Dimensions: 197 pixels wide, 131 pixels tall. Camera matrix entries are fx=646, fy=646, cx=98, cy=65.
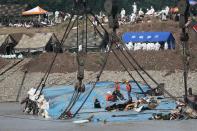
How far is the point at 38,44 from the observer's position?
2445 inches

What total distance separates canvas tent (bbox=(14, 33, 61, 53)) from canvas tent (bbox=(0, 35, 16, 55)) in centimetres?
132

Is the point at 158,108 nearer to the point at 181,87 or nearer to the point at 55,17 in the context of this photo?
the point at 181,87

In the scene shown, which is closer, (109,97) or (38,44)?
(109,97)

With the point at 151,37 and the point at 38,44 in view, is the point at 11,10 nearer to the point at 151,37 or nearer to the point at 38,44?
the point at 38,44

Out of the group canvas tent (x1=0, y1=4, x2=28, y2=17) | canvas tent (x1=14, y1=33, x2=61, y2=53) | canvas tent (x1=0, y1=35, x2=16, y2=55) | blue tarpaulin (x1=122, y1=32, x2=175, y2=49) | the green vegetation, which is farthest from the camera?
the green vegetation

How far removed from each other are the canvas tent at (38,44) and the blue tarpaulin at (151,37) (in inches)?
291

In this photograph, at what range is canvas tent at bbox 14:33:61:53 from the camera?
61.7 m

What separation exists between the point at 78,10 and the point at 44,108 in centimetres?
755

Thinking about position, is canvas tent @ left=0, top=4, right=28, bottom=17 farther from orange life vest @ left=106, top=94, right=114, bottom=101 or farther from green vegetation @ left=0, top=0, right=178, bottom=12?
orange life vest @ left=106, top=94, right=114, bottom=101

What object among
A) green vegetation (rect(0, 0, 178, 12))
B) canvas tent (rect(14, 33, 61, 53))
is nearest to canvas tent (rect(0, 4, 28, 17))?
green vegetation (rect(0, 0, 178, 12))

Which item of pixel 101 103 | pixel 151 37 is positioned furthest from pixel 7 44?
pixel 101 103

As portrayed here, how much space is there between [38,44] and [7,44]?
356 cm

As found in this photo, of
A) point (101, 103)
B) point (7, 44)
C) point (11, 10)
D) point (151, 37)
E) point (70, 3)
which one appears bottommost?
point (101, 103)

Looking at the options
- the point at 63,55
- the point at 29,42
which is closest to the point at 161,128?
the point at 63,55
